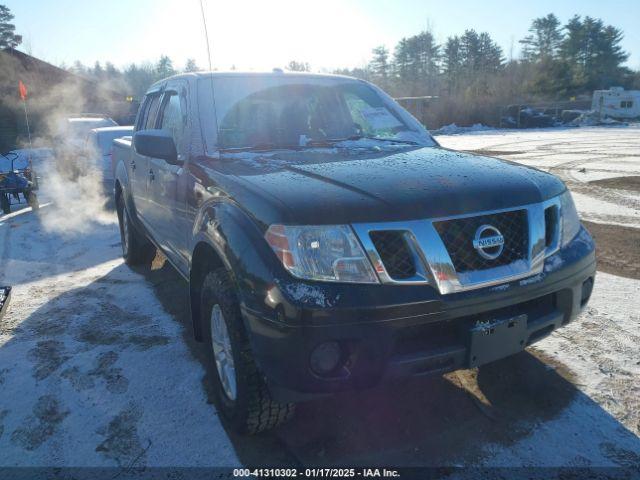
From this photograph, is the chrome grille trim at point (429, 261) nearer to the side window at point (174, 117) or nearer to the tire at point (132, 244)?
the side window at point (174, 117)

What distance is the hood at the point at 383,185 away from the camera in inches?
81.7

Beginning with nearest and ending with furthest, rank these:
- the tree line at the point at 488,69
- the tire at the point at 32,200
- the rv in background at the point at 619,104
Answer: the tire at the point at 32,200
the rv in background at the point at 619,104
the tree line at the point at 488,69

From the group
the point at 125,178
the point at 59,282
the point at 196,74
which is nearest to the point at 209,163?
the point at 196,74

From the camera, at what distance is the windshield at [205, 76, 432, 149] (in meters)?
3.29

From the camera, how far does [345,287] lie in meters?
1.98

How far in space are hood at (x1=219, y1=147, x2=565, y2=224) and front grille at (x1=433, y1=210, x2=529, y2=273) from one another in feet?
0.15

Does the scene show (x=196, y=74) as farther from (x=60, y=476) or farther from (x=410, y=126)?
(x=60, y=476)

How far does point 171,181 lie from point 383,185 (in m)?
1.79

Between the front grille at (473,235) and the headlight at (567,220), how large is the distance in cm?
37

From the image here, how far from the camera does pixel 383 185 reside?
7.43ft

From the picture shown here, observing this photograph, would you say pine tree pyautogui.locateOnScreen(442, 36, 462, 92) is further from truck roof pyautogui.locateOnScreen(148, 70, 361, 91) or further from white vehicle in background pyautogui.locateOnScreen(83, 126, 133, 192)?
truck roof pyautogui.locateOnScreen(148, 70, 361, 91)

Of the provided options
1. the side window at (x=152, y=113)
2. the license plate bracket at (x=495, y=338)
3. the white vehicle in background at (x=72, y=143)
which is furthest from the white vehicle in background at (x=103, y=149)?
the license plate bracket at (x=495, y=338)

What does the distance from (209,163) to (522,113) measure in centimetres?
3581

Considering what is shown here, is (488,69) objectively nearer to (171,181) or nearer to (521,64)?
(521,64)
